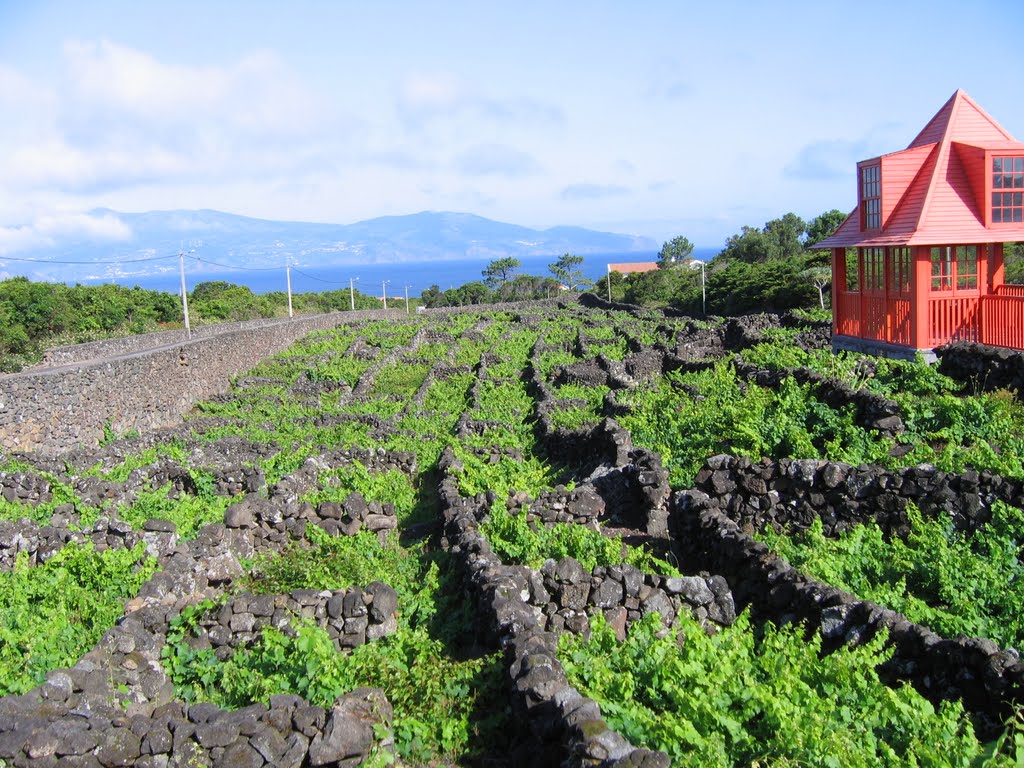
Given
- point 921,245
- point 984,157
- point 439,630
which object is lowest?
point 439,630

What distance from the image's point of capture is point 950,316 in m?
17.6

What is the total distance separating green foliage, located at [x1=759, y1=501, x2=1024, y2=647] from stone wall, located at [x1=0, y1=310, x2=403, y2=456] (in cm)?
1721

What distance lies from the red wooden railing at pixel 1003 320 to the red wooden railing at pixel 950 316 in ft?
0.69

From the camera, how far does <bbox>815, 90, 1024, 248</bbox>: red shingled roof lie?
680 inches

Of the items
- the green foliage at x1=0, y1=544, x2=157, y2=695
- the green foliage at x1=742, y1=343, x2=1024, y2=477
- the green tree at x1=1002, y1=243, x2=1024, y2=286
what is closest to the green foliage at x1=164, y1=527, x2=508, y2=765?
the green foliage at x1=0, y1=544, x2=157, y2=695

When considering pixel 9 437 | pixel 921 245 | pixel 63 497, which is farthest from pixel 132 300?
pixel 921 245

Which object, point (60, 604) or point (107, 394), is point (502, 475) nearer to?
point (60, 604)

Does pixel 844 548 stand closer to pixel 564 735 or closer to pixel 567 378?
pixel 564 735

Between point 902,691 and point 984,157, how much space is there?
48.2ft

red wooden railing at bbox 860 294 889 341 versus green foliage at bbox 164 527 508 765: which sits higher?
red wooden railing at bbox 860 294 889 341

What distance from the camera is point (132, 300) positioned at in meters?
55.1

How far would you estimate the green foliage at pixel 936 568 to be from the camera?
24.5ft

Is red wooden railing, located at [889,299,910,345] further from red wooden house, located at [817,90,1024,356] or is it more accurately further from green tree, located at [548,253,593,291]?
green tree, located at [548,253,593,291]

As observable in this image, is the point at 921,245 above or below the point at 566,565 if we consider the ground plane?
above
